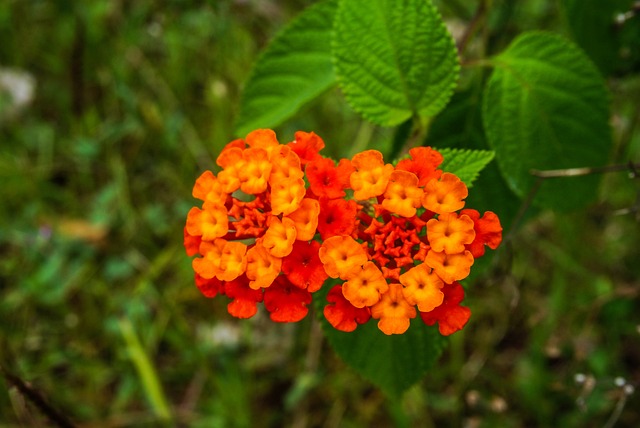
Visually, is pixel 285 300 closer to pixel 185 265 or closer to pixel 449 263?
pixel 449 263

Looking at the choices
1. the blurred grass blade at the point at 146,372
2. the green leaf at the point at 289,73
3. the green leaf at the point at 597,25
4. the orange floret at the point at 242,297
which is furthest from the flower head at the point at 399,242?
the blurred grass blade at the point at 146,372

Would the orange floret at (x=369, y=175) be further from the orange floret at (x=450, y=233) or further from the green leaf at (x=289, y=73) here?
the green leaf at (x=289, y=73)

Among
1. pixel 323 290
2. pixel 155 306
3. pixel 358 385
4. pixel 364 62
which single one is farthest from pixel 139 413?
pixel 364 62

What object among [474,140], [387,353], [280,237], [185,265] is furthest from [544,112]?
[185,265]

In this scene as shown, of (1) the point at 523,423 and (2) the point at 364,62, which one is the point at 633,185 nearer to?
(1) the point at 523,423

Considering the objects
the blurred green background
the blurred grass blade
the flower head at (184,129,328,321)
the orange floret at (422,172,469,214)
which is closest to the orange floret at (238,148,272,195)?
the flower head at (184,129,328,321)

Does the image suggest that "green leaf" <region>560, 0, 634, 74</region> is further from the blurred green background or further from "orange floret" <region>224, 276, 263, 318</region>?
"orange floret" <region>224, 276, 263, 318</region>
